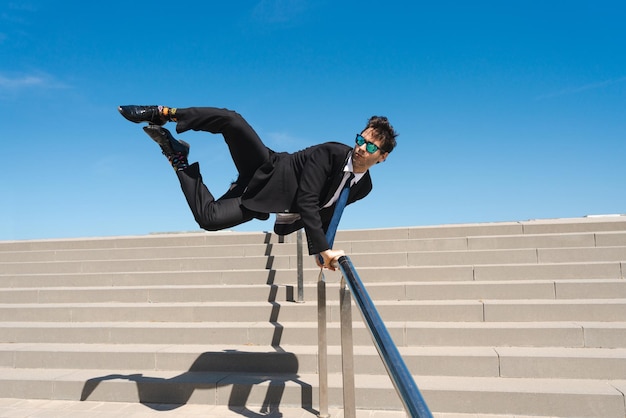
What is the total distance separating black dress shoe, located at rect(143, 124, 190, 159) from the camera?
3307 mm

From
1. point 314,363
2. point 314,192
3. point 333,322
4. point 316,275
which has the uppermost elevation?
point 314,192

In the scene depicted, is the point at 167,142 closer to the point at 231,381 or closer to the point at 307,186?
the point at 307,186

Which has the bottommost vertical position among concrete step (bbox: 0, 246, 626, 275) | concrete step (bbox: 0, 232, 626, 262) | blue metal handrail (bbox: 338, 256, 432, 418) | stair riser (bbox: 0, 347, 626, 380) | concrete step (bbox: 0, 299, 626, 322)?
stair riser (bbox: 0, 347, 626, 380)

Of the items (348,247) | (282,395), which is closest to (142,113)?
(282,395)

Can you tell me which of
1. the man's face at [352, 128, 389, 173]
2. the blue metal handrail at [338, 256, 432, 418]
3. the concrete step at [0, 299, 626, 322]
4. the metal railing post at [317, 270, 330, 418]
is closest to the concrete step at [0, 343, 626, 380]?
the concrete step at [0, 299, 626, 322]

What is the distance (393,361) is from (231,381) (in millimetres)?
2849

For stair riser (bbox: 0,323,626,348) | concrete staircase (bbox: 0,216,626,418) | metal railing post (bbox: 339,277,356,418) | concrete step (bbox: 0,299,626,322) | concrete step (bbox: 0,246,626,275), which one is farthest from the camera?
concrete step (bbox: 0,246,626,275)

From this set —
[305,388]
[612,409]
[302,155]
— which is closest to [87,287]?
[305,388]

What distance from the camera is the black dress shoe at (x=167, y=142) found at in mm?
3307

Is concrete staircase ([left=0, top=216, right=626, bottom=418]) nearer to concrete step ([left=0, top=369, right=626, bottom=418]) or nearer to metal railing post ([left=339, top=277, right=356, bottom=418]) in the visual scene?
concrete step ([left=0, top=369, right=626, bottom=418])

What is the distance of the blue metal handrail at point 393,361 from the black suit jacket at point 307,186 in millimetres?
841

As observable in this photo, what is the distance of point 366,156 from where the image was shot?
10.3 ft

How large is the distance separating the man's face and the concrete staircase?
5.74 ft

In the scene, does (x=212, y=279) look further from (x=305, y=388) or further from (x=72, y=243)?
(x=72, y=243)
